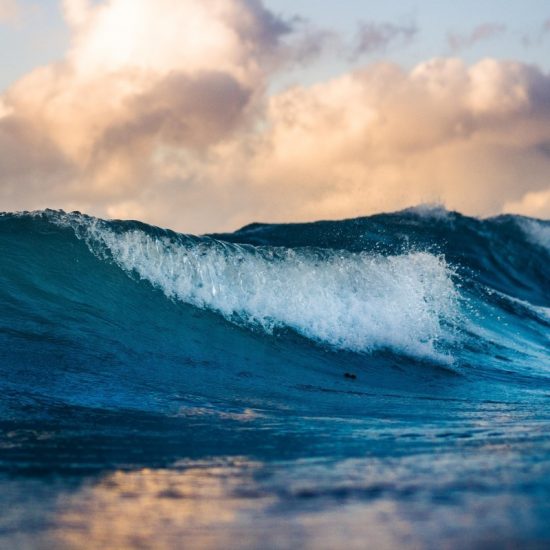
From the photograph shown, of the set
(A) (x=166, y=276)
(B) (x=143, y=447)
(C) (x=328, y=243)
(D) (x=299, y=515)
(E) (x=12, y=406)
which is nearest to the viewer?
(D) (x=299, y=515)

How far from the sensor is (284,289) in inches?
452

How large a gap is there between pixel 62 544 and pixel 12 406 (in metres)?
3.32

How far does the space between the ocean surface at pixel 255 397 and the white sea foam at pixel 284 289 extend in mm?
32

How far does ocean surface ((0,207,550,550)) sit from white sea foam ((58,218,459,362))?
0.03m

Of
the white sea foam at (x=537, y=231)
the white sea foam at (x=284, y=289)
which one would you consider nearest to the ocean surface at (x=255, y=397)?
the white sea foam at (x=284, y=289)

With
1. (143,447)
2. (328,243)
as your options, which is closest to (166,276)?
(143,447)

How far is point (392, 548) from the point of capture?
245 cm

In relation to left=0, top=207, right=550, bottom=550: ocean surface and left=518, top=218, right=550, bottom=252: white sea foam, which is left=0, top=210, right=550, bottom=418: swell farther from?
left=518, top=218, right=550, bottom=252: white sea foam

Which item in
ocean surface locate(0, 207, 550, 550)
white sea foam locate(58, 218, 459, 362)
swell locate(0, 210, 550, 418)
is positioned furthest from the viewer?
white sea foam locate(58, 218, 459, 362)

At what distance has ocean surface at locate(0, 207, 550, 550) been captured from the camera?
2.85 meters

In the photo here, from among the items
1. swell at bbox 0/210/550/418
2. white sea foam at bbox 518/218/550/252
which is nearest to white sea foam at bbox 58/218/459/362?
swell at bbox 0/210/550/418

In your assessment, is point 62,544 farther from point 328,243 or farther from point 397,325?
point 328,243

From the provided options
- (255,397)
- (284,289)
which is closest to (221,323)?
(284,289)

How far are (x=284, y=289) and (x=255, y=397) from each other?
177 inches
